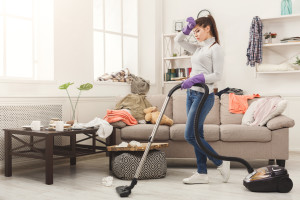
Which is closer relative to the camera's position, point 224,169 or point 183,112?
point 224,169

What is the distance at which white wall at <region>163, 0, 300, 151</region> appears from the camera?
5.23 meters

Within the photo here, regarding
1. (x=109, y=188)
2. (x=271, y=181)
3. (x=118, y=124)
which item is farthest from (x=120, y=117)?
(x=271, y=181)

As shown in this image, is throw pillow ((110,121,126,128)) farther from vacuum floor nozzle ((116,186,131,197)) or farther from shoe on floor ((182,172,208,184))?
vacuum floor nozzle ((116,186,131,197))

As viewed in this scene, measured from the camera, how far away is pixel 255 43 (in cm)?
517

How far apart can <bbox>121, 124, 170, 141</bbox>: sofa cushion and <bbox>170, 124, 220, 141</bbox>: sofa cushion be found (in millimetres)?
66

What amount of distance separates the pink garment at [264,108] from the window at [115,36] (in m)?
2.30

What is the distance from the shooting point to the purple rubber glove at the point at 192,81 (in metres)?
2.83

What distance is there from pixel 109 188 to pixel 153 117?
134cm

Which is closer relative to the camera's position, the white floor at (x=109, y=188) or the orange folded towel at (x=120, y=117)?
the white floor at (x=109, y=188)

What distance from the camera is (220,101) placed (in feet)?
15.1

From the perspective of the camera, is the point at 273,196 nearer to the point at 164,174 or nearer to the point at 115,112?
the point at 164,174

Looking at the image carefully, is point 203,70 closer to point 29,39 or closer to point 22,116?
point 22,116

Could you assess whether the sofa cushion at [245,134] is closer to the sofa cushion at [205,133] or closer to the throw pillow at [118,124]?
the sofa cushion at [205,133]

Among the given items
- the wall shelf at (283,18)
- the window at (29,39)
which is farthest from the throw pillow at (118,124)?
the wall shelf at (283,18)
